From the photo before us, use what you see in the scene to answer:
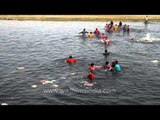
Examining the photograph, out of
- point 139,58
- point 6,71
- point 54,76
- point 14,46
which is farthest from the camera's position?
point 14,46

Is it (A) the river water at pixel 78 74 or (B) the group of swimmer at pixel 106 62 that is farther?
(B) the group of swimmer at pixel 106 62

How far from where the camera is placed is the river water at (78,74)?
20.3m

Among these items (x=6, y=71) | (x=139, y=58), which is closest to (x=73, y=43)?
(x=139, y=58)

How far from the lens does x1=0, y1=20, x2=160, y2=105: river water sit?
20.3 metres

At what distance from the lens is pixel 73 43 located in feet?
158

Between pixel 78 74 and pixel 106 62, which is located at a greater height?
pixel 106 62

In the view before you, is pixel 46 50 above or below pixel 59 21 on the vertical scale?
below

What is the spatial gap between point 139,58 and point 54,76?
13.8m

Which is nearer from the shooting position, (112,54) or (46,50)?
(112,54)

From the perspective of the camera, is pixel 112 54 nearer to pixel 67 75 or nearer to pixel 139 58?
pixel 139 58

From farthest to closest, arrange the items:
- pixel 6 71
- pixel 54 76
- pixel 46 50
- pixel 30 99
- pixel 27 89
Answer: pixel 46 50, pixel 6 71, pixel 54 76, pixel 27 89, pixel 30 99

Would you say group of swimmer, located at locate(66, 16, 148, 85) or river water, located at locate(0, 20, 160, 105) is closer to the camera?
river water, located at locate(0, 20, 160, 105)

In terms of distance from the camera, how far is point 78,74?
26453 mm
